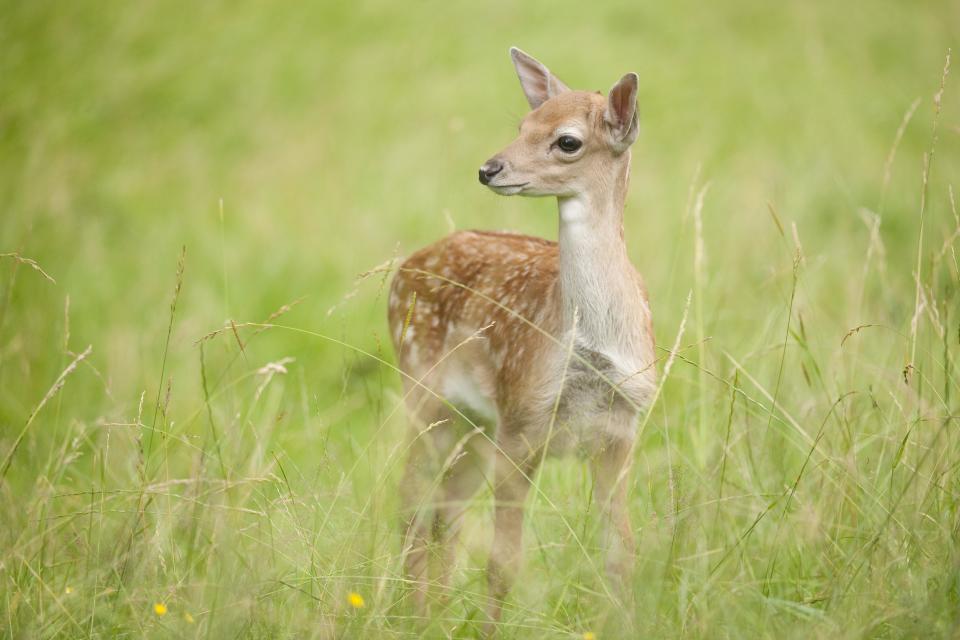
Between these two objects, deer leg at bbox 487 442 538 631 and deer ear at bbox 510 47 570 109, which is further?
deer ear at bbox 510 47 570 109

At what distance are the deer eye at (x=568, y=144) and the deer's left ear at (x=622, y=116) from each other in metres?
0.15

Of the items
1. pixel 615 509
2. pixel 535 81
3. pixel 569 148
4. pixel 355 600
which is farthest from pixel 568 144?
pixel 355 600

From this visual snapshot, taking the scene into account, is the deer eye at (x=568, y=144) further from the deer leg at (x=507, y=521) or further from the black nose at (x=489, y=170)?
Result: the deer leg at (x=507, y=521)

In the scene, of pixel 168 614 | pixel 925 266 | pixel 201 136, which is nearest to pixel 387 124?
pixel 201 136

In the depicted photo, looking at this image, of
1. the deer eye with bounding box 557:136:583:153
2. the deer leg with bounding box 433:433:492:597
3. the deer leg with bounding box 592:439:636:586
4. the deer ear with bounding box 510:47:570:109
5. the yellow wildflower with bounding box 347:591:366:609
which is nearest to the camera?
the yellow wildflower with bounding box 347:591:366:609

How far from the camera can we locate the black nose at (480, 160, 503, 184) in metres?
3.73

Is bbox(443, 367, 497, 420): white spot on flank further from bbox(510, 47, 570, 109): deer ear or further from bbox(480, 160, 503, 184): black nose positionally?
bbox(510, 47, 570, 109): deer ear

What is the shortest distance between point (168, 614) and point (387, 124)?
780 cm

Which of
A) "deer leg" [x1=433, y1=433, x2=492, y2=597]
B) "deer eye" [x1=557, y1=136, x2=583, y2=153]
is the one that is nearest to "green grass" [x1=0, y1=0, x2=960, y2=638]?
"deer leg" [x1=433, y1=433, x2=492, y2=597]

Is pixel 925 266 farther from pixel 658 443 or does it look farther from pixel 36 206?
pixel 36 206

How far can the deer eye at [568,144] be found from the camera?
12.6ft

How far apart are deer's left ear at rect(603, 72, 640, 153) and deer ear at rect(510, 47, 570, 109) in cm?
51

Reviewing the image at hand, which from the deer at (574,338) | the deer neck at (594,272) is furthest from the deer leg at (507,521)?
the deer neck at (594,272)

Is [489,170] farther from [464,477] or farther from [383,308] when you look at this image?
[383,308]
